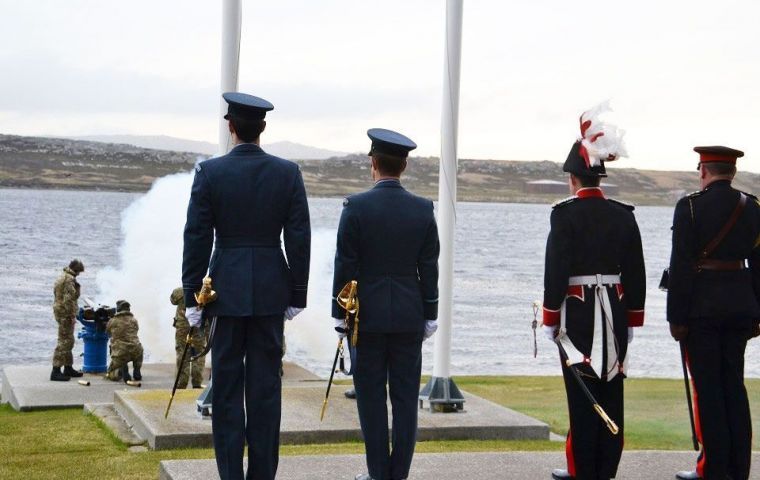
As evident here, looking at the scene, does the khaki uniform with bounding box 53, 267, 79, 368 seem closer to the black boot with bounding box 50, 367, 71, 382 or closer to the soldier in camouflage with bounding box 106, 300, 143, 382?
the black boot with bounding box 50, 367, 71, 382

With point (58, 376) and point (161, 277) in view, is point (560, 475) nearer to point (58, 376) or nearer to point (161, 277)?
point (58, 376)

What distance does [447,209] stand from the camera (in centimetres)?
1038

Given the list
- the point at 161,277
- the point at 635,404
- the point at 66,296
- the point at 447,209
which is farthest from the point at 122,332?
the point at 161,277

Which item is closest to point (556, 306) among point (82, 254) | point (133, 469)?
point (133, 469)

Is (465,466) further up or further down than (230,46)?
further down

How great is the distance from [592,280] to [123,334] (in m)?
9.12

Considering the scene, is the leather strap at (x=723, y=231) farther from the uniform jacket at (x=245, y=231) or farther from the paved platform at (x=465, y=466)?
the uniform jacket at (x=245, y=231)

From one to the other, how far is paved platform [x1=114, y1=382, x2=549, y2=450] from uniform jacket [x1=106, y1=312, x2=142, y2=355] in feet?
12.7

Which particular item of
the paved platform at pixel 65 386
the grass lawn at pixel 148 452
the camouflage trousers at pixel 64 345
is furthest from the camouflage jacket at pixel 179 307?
the grass lawn at pixel 148 452

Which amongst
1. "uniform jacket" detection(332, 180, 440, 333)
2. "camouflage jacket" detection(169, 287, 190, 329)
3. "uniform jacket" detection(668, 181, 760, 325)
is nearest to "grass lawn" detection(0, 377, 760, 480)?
"camouflage jacket" detection(169, 287, 190, 329)

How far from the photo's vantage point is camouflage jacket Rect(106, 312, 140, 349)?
48.0 ft

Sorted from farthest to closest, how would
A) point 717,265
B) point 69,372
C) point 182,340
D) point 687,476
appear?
point 69,372 → point 182,340 → point 687,476 → point 717,265

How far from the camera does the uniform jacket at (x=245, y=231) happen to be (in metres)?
6.41

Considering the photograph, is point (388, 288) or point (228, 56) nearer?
point (388, 288)
